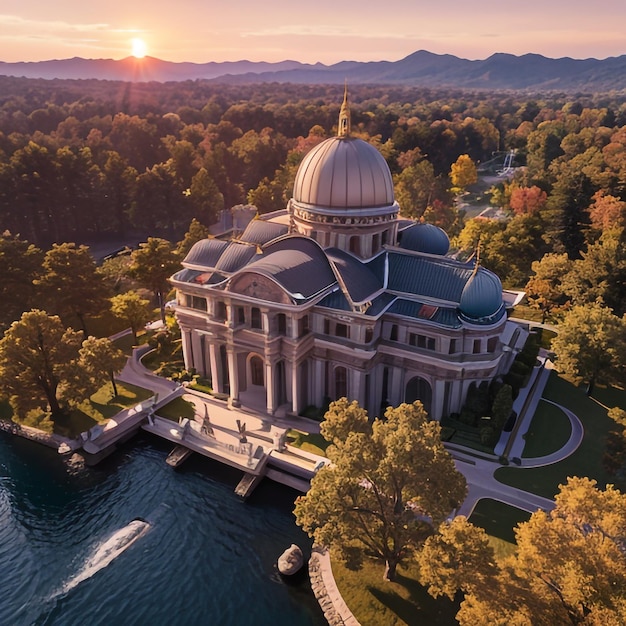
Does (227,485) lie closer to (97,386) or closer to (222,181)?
(97,386)

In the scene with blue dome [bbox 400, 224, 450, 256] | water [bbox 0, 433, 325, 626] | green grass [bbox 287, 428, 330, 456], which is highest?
blue dome [bbox 400, 224, 450, 256]

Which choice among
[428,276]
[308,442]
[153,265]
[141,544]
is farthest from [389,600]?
[153,265]

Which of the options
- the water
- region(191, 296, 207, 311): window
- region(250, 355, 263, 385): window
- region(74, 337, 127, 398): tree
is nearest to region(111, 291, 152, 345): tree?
region(74, 337, 127, 398): tree

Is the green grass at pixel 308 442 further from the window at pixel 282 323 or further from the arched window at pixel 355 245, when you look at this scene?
the arched window at pixel 355 245

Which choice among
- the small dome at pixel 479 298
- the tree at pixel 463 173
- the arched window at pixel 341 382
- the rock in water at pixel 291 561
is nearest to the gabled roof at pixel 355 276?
the arched window at pixel 341 382

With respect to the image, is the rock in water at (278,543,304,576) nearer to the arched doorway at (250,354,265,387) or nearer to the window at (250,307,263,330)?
the window at (250,307,263,330)
